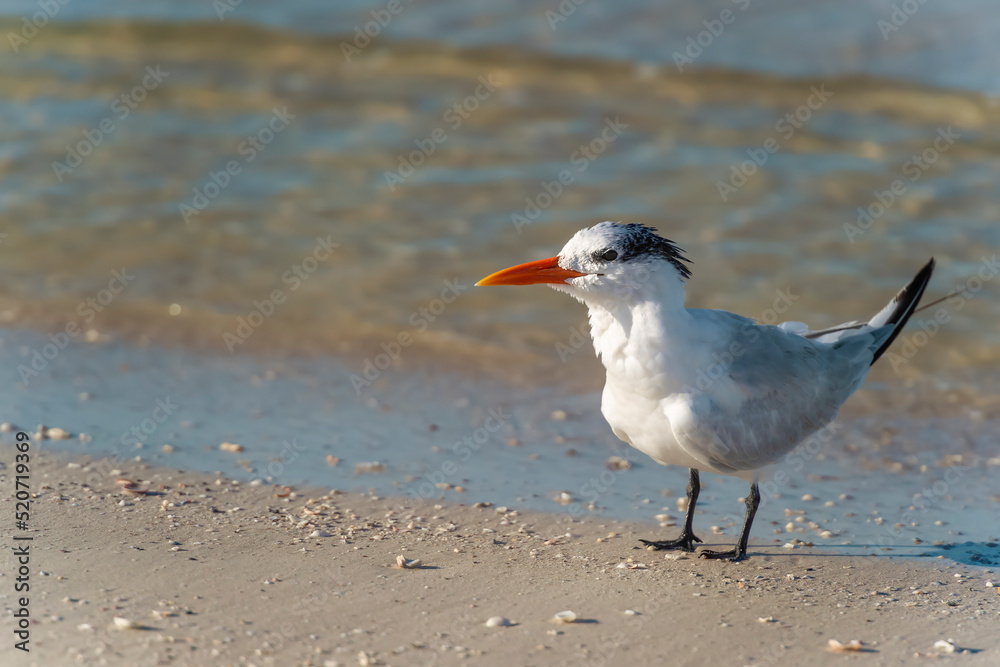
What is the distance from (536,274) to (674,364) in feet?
2.02

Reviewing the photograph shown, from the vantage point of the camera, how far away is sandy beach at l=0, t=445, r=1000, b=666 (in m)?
3.31

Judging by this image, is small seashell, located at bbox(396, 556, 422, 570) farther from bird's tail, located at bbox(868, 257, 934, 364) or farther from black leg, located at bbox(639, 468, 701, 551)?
bird's tail, located at bbox(868, 257, 934, 364)

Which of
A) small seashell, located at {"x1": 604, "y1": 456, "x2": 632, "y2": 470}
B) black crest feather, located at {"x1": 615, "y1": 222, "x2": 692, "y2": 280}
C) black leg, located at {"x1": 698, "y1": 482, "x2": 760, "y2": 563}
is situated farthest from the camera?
small seashell, located at {"x1": 604, "y1": 456, "x2": 632, "y2": 470}

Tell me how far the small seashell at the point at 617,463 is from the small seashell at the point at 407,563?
135cm

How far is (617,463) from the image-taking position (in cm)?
503

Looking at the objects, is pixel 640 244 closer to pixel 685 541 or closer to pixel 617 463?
pixel 685 541

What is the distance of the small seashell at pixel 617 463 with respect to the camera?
16.4ft

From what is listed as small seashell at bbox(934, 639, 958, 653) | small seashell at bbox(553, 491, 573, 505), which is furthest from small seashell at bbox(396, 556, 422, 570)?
small seashell at bbox(934, 639, 958, 653)

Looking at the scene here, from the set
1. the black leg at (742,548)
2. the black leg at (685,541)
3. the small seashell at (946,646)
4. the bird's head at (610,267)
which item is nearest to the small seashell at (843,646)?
the small seashell at (946,646)

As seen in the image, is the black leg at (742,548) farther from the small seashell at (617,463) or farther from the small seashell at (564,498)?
the small seashell at (617,463)

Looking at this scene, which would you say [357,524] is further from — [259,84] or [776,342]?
[259,84]

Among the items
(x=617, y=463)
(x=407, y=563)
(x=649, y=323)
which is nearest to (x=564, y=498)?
(x=617, y=463)

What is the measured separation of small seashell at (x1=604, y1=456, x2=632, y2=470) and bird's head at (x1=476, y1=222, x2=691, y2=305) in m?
1.23

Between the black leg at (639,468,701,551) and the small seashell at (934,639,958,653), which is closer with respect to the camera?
the small seashell at (934,639,958,653)
